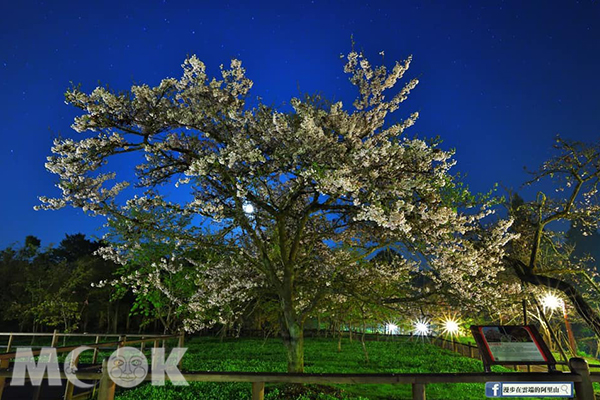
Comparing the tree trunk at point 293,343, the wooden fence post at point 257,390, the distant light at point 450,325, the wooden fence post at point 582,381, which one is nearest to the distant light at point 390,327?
the distant light at point 450,325

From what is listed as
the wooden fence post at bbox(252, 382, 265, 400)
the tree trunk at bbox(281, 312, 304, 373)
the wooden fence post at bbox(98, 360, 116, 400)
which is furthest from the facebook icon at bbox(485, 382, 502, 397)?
the tree trunk at bbox(281, 312, 304, 373)

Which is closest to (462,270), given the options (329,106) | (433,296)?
(433,296)

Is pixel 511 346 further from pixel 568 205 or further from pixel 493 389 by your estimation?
pixel 568 205

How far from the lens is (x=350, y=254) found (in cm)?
1242

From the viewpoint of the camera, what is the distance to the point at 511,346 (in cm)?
505

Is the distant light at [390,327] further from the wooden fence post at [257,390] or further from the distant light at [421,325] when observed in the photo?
the wooden fence post at [257,390]

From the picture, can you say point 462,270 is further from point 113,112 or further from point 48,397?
point 48,397

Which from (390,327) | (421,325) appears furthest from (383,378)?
(390,327)

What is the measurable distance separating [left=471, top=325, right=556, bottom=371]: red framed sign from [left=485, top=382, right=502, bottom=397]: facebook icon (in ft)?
2.76

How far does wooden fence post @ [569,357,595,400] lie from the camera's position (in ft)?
13.4

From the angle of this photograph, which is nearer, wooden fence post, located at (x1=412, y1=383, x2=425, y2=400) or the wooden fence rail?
the wooden fence rail

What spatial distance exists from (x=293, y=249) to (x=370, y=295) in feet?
8.61

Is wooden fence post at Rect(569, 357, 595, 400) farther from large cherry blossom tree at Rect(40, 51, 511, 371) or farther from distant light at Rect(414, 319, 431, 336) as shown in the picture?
distant light at Rect(414, 319, 431, 336)

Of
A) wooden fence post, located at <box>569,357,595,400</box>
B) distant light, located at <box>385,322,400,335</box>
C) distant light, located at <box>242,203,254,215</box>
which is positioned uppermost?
distant light, located at <box>242,203,254,215</box>
